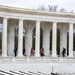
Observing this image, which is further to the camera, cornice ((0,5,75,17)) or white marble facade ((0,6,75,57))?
white marble facade ((0,6,75,57))

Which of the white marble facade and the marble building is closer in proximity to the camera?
the marble building

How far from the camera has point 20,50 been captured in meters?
67.6

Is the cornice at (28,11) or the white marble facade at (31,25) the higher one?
the cornice at (28,11)

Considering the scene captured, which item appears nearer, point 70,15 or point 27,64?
point 27,64

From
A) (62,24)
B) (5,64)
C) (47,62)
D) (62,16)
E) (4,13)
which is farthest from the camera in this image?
(62,24)

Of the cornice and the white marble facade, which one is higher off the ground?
the cornice

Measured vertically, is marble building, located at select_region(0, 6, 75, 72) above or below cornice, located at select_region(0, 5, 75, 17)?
below

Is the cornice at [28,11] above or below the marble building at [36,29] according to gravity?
above

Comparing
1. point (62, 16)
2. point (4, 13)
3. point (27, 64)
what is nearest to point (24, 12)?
point (4, 13)

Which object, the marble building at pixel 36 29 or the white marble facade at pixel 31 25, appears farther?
the white marble facade at pixel 31 25

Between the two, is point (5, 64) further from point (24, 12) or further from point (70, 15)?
point (70, 15)

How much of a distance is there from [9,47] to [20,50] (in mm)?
6622

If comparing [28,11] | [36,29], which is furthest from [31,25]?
[28,11]

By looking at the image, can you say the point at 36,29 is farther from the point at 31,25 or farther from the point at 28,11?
the point at 31,25
